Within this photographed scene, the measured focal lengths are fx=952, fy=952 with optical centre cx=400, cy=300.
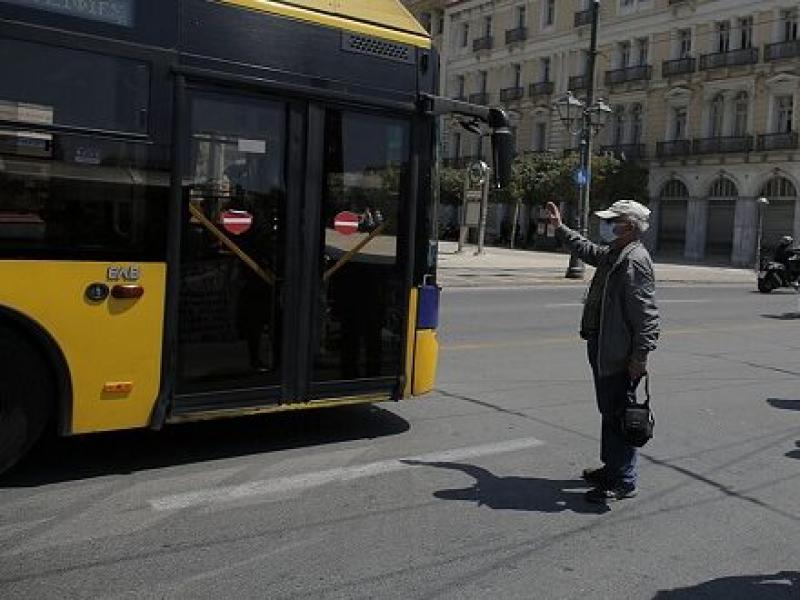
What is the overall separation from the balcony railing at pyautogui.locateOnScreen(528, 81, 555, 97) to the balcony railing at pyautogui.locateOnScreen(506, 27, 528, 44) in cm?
356

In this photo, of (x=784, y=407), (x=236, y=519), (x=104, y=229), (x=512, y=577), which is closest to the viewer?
(x=512, y=577)

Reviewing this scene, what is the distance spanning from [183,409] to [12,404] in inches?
39.4

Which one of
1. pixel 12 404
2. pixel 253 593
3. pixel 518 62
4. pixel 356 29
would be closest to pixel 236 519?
pixel 253 593

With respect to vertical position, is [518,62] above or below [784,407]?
above

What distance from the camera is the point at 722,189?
53.4 metres

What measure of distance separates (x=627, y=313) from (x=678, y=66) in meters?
53.7

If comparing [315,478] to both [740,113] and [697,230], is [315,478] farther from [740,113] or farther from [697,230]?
[740,113]

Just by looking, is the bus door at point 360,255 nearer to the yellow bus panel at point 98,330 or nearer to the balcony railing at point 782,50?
the yellow bus panel at point 98,330

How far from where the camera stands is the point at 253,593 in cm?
408

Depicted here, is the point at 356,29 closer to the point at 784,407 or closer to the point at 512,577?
the point at 512,577

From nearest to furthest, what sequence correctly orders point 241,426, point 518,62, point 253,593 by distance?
point 253,593 < point 241,426 < point 518,62

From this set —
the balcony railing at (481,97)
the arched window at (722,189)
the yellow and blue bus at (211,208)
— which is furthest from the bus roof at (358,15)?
the balcony railing at (481,97)

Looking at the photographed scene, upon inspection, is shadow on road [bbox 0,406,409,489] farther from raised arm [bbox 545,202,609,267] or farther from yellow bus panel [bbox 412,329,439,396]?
raised arm [bbox 545,202,609,267]

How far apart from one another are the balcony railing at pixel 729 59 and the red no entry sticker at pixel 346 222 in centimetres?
5035
